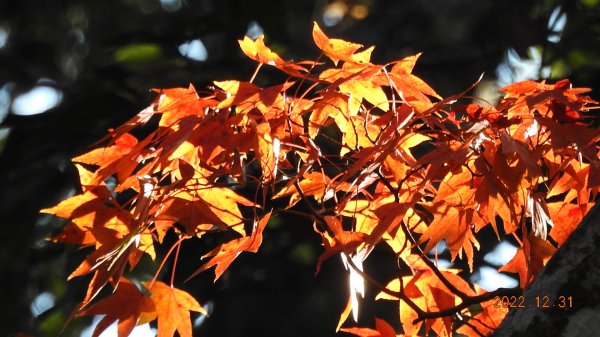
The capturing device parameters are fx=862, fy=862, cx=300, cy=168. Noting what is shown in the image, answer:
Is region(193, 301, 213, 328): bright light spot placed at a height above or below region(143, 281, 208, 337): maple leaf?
below

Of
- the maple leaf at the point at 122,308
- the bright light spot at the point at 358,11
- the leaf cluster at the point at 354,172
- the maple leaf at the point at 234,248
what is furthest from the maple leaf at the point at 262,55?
the bright light spot at the point at 358,11

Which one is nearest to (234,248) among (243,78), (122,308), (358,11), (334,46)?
(122,308)

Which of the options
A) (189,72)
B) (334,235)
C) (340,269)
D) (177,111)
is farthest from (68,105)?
(334,235)

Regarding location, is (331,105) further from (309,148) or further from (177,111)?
(177,111)

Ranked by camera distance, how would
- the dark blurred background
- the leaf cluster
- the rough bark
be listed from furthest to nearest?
1. the dark blurred background
2. the leaf cluster
3. the rough bark

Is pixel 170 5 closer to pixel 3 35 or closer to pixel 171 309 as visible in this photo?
pixel 3 35

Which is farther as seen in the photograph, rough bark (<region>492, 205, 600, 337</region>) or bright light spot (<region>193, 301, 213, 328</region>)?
bright light spot (<region>193, 301, 213, 328</region>)

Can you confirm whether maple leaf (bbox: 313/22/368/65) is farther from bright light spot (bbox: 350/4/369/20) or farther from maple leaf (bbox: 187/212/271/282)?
bright light spot (bbox: 350/4/369/20)

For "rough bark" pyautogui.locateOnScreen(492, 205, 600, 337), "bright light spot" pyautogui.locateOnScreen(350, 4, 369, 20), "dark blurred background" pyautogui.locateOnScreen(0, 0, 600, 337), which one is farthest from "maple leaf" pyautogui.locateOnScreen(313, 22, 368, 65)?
"bright light spot" pyautogui.locateOnScreen(350, 4, 369, 20)
